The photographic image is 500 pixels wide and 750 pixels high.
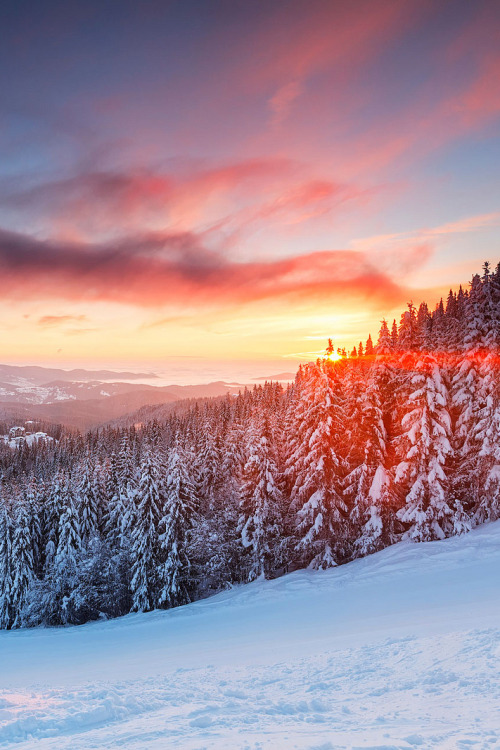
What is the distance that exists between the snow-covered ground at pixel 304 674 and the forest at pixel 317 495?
471 centimetres

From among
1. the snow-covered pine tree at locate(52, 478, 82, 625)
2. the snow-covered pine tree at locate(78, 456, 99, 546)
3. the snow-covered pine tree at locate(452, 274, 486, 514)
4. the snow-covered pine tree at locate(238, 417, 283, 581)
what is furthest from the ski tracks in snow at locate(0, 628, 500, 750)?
the snow-covered pine tree at locate(78, 456, 99, 546)

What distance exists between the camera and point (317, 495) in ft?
93.0

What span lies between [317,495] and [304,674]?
59.2ft

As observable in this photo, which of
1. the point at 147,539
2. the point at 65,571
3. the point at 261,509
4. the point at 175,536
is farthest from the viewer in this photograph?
the point at 65,571

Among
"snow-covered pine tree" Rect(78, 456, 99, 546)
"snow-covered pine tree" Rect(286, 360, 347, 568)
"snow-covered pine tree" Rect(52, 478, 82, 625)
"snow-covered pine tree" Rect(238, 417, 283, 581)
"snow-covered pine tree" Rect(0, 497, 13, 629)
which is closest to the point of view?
"snow-covered pine tree" Rect(286, 360, 347, 568)

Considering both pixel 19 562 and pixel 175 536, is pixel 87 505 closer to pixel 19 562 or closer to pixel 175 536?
pixel 19 562

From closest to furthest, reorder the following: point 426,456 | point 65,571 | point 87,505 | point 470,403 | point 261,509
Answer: point 426,456 < point 470,403 < point 261,509 < point 65,571 < point 87,505

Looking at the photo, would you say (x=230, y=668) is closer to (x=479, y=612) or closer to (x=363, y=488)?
(x=479, y=612)

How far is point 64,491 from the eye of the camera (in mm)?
40938

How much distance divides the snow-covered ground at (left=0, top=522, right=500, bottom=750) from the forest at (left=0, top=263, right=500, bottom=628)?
4711 millimetres

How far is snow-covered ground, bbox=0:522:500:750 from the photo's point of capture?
6.97 m

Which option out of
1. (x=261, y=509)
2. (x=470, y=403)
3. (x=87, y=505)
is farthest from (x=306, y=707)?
(x=87, y=505)

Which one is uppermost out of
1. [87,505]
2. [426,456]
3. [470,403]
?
[470,403]

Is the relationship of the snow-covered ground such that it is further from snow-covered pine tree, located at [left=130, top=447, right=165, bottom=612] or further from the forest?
snow-covered pine tree, located at [left=130, top=447, right=165, bottom=612]
